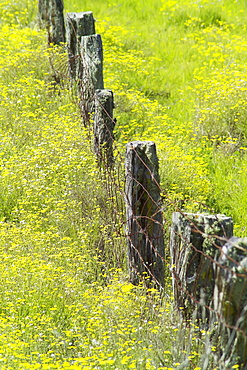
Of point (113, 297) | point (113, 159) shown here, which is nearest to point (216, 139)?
point (113, 159)

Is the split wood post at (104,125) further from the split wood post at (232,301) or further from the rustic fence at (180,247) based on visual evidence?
the split wood post at (232,301)

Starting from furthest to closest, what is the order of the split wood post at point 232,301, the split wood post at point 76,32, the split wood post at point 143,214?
the split wood post at point 76,32, the split wood post at point 143,214, the split wood post at point 232,301

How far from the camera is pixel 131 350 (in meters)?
2.75

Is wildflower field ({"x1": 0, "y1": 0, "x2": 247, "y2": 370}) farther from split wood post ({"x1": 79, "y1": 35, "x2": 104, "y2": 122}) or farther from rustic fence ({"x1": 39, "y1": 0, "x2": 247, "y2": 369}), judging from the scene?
split wood post ({"x1": 79, "y1": 35, "x2": 104, "y2": 122})

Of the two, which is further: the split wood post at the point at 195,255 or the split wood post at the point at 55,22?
the split wood post at the point at 55,22

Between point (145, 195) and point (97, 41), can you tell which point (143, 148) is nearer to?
point (145, 195)

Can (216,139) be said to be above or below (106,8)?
below

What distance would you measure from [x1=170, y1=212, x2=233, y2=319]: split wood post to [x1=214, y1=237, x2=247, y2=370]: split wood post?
344 millimetres

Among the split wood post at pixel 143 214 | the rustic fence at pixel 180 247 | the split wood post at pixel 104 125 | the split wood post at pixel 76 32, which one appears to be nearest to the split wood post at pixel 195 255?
the rustic fence at pixel 180 247

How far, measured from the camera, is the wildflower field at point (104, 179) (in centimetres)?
296

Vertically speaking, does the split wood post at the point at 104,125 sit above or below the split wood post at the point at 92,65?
below

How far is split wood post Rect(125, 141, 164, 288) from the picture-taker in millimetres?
3545

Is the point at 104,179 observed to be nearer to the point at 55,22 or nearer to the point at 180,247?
the point at 180,247

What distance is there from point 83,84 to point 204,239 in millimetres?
4078
